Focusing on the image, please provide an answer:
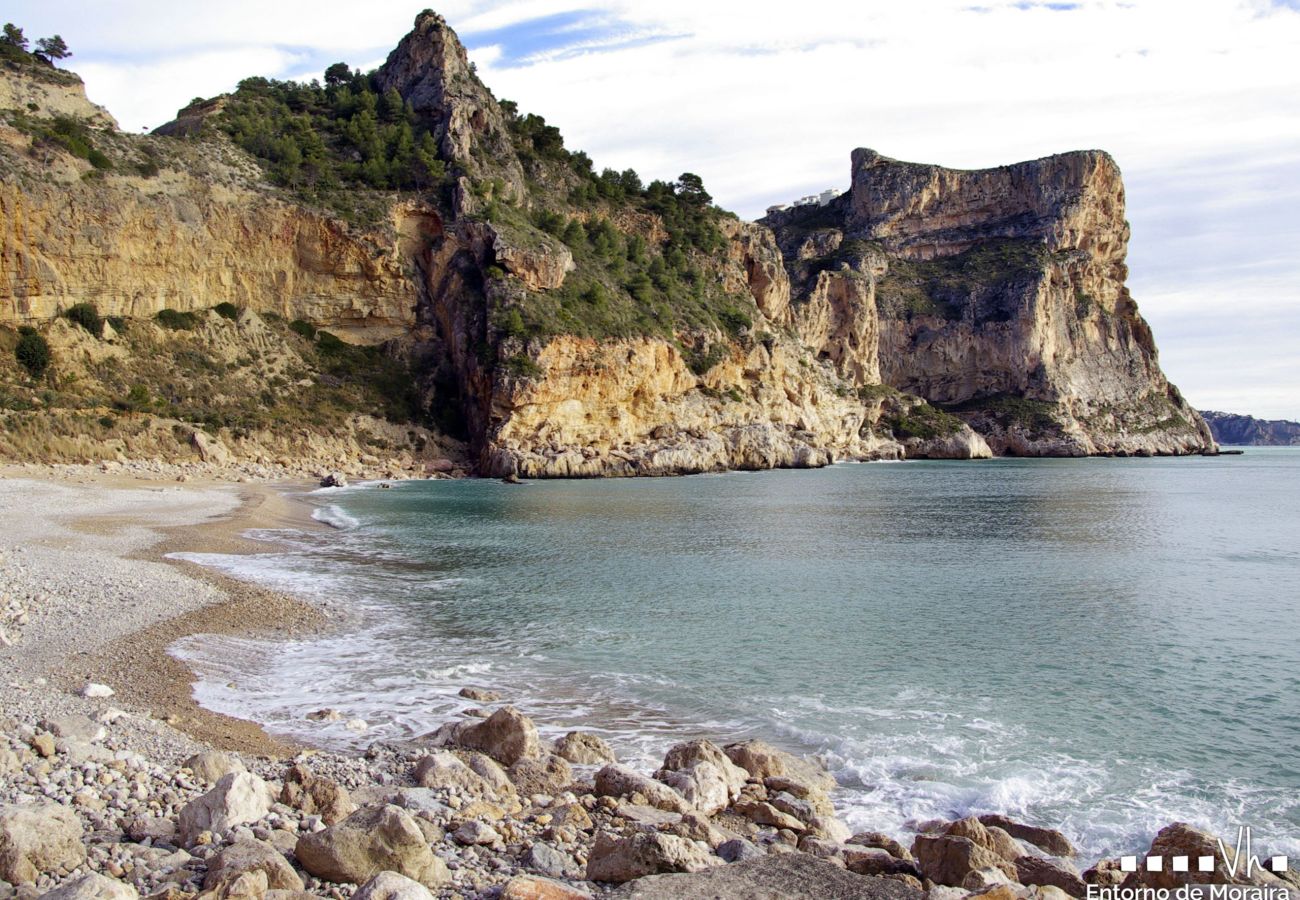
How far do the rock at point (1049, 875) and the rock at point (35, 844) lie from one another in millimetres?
6357

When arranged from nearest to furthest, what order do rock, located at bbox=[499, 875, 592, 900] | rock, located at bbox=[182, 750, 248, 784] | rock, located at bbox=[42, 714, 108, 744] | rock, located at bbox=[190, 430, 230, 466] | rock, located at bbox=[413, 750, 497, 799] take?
1. rock, located at bbox=[499, 875, 592, 900]
2. rock, located at bbox=[182, 750, 248, 784]
3. rock, located at bbox=[42, 714, 108, 744]
4. rock, located at bbox=[413, 750, 497, 799]
5. rock, located at bbox=[190, 430, 230, 466]

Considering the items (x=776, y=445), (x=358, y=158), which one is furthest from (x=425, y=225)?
(x=776, y=445)

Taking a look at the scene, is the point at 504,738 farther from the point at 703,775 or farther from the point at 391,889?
the point at 391,889

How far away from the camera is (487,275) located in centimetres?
6400

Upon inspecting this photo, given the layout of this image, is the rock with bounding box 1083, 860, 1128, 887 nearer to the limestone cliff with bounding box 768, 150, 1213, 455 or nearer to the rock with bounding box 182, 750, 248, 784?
the rock with bounding box 182, 750, 248, 784

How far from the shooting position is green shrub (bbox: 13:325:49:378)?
45.2 metres

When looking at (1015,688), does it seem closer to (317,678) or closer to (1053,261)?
(317,678)

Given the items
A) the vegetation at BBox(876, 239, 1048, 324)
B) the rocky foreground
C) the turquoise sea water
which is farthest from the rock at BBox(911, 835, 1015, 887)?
the vegetation at BBox(876, 239, 1048, 324)

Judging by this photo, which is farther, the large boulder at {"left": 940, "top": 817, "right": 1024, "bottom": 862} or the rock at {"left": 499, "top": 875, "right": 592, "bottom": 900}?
the large boulder at {"left": 940, "top": 817, "right": 1024, "bottom": 862}

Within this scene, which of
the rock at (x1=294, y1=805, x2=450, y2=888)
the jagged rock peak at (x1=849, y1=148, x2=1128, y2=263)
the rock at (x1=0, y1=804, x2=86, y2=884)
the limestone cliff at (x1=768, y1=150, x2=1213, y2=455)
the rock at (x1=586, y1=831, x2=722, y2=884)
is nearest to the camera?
the rock at (x1=0, y1=804, x2=86, y2=884)

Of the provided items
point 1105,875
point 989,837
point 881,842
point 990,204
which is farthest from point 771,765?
point 990,204

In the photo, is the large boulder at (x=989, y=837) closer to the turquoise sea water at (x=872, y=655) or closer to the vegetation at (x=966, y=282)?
the turquoise sea water at (x=872, y=655)

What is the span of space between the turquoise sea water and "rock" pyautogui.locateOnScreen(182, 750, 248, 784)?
2.05 metres

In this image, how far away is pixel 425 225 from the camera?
68688 mm
